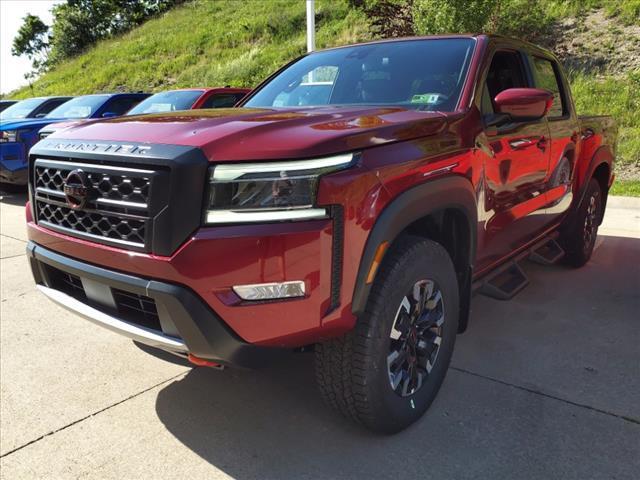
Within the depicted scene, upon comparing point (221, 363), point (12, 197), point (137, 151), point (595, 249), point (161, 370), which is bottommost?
point (12, 197)

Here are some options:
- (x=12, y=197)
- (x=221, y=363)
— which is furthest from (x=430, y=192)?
(x=12, y=197)

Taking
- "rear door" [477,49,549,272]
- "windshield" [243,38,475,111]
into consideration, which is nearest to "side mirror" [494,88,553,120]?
"rear door" [477,49,549,272]

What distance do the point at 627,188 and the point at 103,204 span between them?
820cm

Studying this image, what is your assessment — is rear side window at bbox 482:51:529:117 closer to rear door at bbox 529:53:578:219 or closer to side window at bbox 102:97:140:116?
rear door at bbox 529:53:578:219

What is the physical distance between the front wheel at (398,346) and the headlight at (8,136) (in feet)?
26.1

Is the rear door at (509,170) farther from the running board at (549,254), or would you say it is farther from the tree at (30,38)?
the tree at (30,38)

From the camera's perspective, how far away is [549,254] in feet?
15.1

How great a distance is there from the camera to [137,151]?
205cm

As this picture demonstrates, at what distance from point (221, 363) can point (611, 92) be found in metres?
11.4

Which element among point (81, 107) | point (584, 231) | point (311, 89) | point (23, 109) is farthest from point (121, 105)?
point (584, 231)

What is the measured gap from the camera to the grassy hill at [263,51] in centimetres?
1098

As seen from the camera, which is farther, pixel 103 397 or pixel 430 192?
pixel 103 397

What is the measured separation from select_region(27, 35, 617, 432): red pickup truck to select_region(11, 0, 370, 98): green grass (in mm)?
15195

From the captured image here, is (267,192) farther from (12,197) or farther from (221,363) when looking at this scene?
(12,197)
